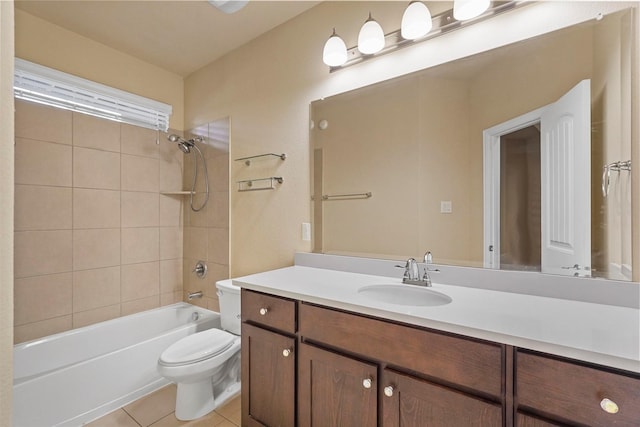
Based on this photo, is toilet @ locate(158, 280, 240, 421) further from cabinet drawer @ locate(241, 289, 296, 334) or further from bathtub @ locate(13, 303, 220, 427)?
cabinet drawer @ locate(241, 289, 296, 334)

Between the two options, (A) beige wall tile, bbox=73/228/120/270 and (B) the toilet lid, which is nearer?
(B) the toilet lid

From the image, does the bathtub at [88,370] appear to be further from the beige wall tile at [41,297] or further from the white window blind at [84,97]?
the white window blind at [84,97]

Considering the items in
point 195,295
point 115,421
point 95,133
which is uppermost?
point 95,133

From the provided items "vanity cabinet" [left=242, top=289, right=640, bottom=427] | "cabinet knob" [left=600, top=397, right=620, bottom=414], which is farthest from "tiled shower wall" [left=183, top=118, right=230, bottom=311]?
"cabinet knob" [left=600, top=397, right=620, bottom=414]

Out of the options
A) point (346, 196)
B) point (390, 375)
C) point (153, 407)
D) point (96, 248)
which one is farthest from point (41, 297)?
point (390, 375)

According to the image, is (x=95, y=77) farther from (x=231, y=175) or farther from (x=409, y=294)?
(x=409, y=294)

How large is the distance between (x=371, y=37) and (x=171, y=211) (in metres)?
2.27

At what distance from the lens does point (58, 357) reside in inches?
74.1

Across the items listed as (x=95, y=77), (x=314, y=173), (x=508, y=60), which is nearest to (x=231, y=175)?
(x=314, y=173)

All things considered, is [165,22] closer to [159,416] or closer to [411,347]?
[411,347]

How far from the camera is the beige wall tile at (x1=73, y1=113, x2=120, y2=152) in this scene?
2.07 metres

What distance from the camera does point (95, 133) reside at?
2.16 m

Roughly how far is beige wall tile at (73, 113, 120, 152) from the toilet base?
6.25ft

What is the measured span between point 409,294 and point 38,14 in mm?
2936
